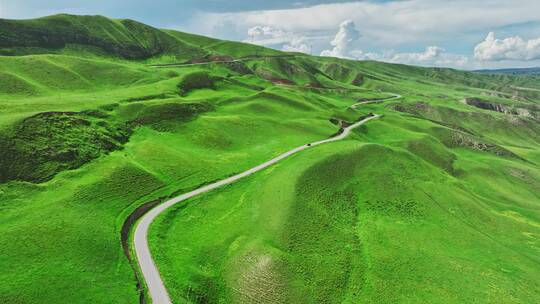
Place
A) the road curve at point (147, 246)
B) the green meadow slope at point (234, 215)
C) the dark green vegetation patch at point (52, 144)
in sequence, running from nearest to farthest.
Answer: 1. the road curve at point (147, 246)
2. the green meadow slope at point (234, 215)
3. the dark green vegetation patch at point (52, 144)

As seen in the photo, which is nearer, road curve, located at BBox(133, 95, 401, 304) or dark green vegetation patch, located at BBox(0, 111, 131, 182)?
road curve, located at BBox(133, 95, 401, 304)

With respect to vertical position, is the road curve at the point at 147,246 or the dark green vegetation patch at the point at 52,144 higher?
the dark green vegetation patch at the point at 52,144

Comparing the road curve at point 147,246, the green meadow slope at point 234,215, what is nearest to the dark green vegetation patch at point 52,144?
the green meadow slope at point 234,215

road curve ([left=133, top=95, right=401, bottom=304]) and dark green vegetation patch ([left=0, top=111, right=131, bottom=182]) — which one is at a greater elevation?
dark green vegetation patch ([left=0, top=111, right=131, bottom=182])

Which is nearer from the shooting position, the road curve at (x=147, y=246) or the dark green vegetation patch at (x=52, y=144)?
the road curve at (x=147, y=246)

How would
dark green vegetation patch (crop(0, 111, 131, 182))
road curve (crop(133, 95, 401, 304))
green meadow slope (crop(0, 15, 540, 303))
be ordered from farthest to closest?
dark green vegetation patch (crop(0, 111, 131, 182))
green meadow slope (crop(0, 15, 540, 303))
road curve (crop(133, 95, 401, 304))

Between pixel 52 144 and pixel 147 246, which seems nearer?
pixel 147 246

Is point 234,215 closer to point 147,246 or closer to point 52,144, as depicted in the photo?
point 147,246

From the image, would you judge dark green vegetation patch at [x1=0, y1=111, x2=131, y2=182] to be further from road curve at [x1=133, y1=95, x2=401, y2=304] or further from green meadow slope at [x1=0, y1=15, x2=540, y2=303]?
road curve at [x1=133, y1=95, x2=401, y2=304]

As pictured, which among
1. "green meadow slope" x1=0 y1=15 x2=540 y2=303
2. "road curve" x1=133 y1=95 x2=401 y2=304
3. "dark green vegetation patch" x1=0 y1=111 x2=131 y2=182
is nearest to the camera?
"road curve" x1=133 y1=95 x2=401 y2=304

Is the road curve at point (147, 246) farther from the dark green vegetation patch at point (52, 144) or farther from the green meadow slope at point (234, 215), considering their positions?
the dark green vegetation patch at point (52, 144)

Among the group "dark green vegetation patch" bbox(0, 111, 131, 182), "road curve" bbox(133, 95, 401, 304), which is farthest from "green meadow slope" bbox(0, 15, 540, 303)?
"road curve" bbox(133, 95, 401, 304)

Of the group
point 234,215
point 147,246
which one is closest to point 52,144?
point 147,246
